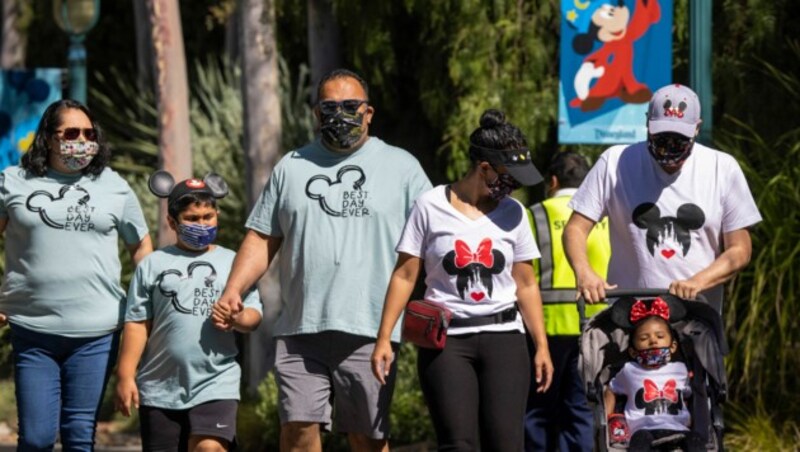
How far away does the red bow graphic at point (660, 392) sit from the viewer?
278 inches

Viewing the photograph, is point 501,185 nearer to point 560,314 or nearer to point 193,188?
point 193,188

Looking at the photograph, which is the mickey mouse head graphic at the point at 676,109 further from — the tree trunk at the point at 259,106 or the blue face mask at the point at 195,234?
the tree trunk at the point at 259,106

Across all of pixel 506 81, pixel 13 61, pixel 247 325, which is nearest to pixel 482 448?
pixel 247 325

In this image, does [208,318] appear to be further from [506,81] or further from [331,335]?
[506,81]

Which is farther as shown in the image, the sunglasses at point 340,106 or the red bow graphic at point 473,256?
the sunglasses at point 340,106

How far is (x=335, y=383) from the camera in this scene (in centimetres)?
741

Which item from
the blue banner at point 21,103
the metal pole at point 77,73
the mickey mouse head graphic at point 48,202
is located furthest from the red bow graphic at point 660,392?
the blue banner at point 21,103

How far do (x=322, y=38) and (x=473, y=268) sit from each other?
6.99m

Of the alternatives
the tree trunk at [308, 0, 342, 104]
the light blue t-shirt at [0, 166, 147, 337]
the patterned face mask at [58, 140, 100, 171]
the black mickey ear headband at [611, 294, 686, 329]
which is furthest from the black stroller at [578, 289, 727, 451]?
the tree trunk at [308, 0, 342, 104]

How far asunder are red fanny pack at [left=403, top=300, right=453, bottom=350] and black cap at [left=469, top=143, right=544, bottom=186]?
2.12ft

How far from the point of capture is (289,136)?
15078 mm

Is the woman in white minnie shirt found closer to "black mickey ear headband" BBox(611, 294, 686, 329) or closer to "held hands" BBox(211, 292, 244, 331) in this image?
"black mickey ear headband" BBox(611, 294, 686, 329)

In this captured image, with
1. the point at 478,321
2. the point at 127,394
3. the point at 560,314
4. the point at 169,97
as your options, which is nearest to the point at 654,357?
the point at 478,321

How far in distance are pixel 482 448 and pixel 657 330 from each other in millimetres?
886
